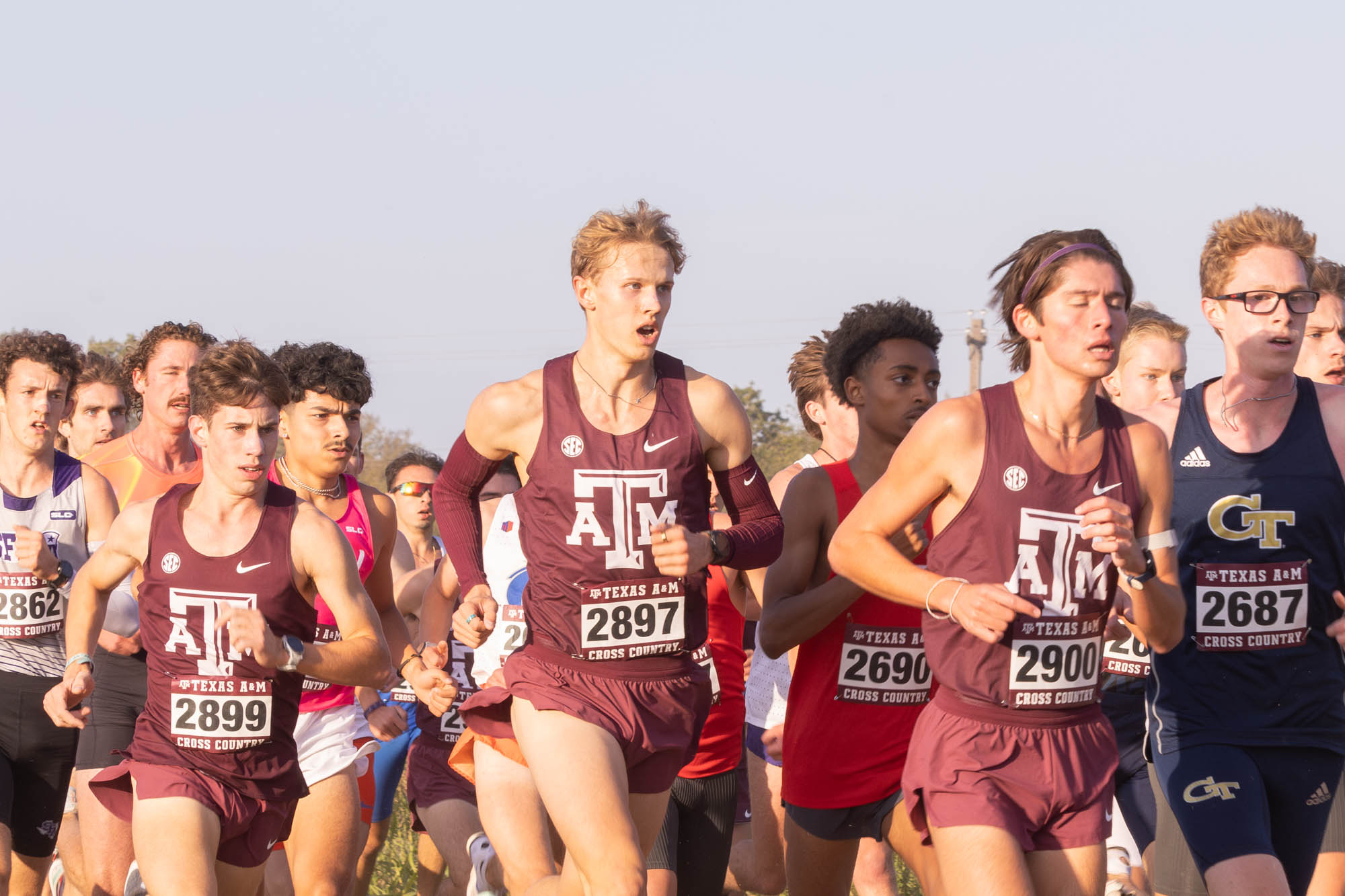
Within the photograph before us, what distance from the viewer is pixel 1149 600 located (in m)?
4.93

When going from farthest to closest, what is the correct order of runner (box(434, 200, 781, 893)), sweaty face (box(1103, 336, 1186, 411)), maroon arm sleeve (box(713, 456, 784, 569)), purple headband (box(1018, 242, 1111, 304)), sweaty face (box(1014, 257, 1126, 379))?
1. sweaty face (box(1103, 336, 1186, 411))
2. maroon arm sleeve (box(713, 456, 784, 569))
3. runner (box(434, 200, 781, 893))
4. purple headband (box(1018, 242, 1111, 304))
5. sweaty face (box(1014, 257, 1126, 379))

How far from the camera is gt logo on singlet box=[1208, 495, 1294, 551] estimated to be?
5.54m

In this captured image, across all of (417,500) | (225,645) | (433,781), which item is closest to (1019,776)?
(225,645)

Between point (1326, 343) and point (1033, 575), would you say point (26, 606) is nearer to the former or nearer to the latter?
point (1033, 575)

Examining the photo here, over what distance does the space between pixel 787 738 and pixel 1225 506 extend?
1.97m

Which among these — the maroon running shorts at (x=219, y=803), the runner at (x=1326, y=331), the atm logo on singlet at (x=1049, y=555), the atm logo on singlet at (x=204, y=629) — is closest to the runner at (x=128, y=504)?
the maroon running shorts at (x=219, y=803)

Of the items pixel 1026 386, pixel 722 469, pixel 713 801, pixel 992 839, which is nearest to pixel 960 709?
pixel 992 839

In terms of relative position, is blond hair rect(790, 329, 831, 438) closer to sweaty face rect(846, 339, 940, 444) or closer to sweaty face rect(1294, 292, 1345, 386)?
sweaty face rect(846, 339, 940, 444)

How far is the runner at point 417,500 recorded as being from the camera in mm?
10805

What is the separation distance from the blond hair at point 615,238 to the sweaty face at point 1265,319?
1964mm

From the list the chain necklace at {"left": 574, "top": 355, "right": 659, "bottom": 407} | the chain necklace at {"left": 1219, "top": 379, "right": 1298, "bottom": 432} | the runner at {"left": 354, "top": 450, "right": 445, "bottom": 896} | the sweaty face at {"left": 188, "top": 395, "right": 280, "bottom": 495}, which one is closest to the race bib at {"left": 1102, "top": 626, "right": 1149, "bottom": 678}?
the chain necklace at {"left": 1219, "top": 379, "right": 1298, "bottom": 432}

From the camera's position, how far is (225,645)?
5.88 m

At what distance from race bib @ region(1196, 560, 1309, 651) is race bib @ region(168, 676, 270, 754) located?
3.23m

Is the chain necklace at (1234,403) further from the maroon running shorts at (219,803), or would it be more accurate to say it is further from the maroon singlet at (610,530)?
the maroon running shorts at (219,803)
